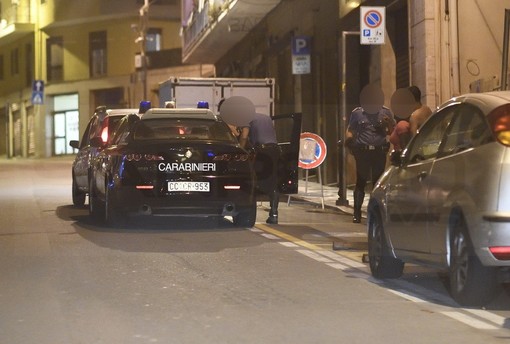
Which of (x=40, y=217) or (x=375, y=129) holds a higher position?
(x=375, y=129)

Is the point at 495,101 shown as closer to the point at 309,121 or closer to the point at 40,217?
the point at 40,217

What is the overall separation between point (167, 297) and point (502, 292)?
8.47ft

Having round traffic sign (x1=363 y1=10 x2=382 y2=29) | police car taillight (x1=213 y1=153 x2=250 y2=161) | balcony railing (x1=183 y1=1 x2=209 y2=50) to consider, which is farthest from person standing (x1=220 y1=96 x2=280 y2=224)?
balcony railing (x1=183 y1=1 x2=209 y2=50)

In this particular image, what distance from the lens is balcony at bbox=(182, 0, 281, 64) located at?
1169 inches

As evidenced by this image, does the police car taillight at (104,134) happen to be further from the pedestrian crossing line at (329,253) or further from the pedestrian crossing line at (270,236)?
the pedestrian crossing line at (270,236)

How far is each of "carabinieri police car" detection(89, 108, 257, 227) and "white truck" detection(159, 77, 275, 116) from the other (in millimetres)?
9693

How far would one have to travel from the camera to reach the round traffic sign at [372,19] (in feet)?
56.9

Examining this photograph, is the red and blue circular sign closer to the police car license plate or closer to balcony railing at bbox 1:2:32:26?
the police car license plate

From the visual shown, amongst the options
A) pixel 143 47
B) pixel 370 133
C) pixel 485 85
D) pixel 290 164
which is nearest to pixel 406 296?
pixel 370 133

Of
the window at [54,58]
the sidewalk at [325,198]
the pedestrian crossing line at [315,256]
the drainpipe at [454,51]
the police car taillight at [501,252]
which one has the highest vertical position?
the window at [54,58]

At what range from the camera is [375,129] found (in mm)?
14602

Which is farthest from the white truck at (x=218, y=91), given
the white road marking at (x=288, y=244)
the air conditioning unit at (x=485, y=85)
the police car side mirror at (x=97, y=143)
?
the white road marking at (x=288, y=244)

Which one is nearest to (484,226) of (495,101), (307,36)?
(495,101)

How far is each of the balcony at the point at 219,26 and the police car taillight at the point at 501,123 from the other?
21.2 meters
